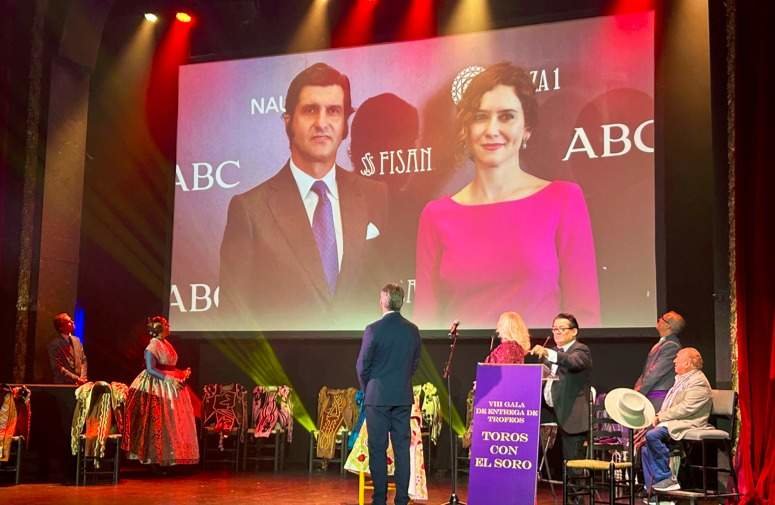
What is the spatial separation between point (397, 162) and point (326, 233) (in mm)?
1030

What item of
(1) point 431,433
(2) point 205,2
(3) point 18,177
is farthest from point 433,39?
(3) point 18,177

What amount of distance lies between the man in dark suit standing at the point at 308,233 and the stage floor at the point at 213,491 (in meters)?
1.78

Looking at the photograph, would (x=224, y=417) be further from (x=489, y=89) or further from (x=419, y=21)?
(x=419, y=21)

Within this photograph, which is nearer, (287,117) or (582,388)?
(582,388)

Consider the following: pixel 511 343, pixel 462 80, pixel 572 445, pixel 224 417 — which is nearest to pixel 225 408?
pixel 224 417

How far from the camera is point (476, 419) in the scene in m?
6.46

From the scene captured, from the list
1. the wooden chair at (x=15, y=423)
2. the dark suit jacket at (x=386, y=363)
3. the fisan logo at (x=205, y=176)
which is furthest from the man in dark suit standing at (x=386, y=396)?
the fisan logo at (x=205, y=176)

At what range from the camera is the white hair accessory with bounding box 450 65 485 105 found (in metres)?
9.76

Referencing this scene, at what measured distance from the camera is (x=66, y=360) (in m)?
9.45

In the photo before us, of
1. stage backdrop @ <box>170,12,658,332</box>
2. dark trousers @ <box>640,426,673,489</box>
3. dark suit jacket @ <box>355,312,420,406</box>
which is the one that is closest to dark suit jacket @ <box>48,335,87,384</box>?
stage backdrop @ <box>170,12,658,332</box>

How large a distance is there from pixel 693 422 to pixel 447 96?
13.8ft

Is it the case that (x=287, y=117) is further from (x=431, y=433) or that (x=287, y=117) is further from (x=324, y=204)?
(x=431, y=433)

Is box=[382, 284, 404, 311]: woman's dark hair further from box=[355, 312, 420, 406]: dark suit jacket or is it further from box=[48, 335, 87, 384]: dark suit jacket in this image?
box=[48, 335, 87, 384]: dark suit jacket

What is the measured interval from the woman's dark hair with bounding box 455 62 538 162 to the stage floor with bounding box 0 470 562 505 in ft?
10.8
